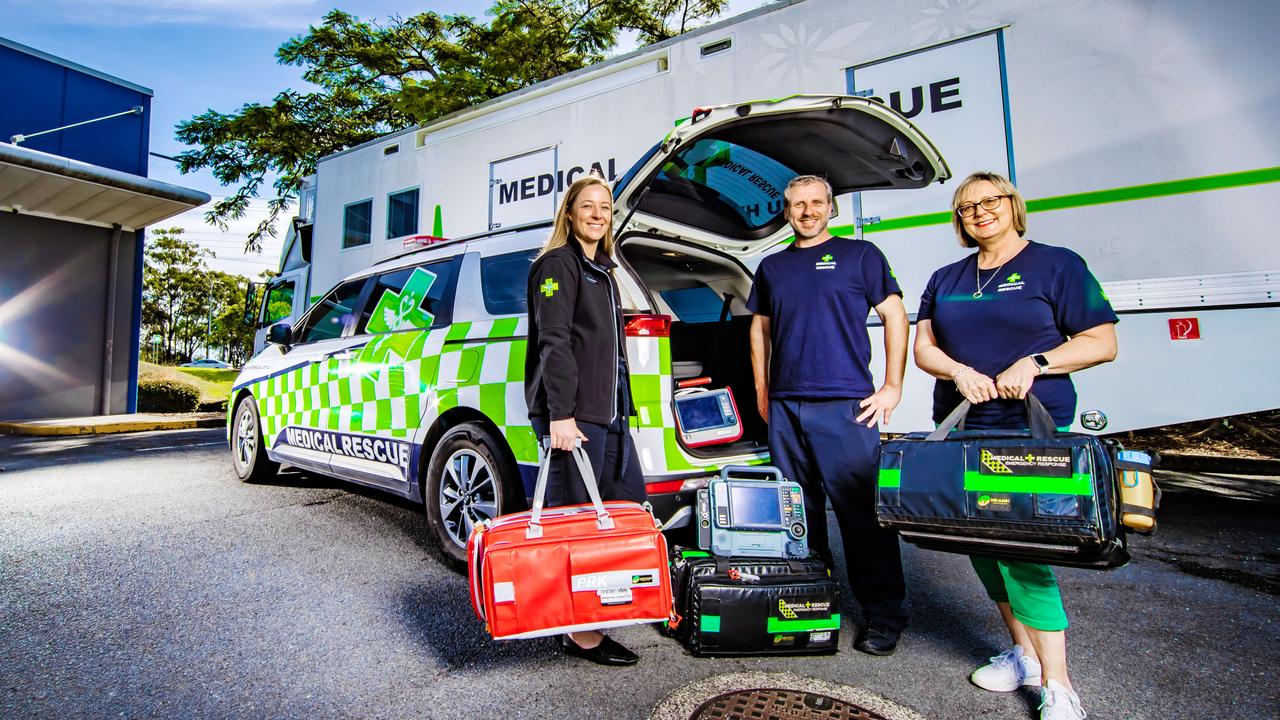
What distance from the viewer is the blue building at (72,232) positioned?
958cm

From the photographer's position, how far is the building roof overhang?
29.2 feet

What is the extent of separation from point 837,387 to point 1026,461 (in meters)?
0.70

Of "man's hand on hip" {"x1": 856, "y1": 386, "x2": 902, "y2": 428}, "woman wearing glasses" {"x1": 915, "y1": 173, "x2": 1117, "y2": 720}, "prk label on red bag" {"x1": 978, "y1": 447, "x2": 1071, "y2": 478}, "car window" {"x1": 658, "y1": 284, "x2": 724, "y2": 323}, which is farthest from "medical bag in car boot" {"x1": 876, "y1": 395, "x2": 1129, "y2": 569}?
"car window" {"x1": 658, "y1": 284, "x2": 724, "y2": 323}

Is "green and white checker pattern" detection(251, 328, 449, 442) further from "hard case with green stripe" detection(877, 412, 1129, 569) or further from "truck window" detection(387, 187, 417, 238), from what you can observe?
"truck window" detection(387, 187, 417, 238)

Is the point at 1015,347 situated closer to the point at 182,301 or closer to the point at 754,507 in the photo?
the point at 754,507

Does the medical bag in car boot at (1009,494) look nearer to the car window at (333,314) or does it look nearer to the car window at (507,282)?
the car window at (507,282)

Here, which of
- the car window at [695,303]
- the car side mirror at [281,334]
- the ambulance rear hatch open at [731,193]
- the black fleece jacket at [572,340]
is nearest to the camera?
the black fleece jacket at [572,340]

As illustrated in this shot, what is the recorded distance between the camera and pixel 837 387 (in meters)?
2.36

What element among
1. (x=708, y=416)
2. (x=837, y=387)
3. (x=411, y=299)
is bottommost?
(x=708, y=416)

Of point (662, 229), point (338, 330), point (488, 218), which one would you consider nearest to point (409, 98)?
point (488, 218)

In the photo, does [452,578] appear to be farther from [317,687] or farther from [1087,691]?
[1087,691]

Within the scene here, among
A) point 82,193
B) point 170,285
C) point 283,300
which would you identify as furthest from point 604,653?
point 170,285

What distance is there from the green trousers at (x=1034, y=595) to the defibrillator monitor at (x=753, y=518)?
2.12 ft

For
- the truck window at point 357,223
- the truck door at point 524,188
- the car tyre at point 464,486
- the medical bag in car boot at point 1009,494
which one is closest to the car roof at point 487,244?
the car tyre at point 464,486
